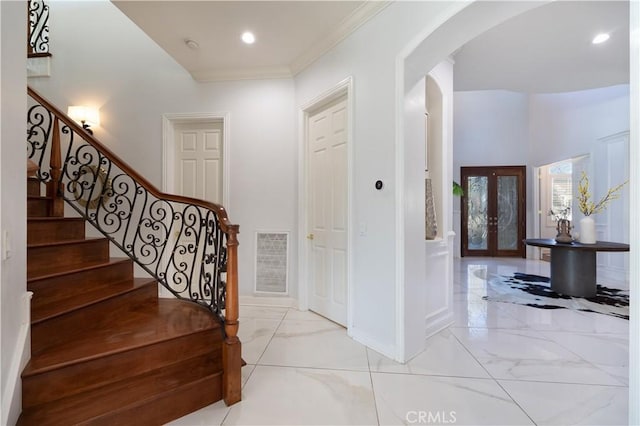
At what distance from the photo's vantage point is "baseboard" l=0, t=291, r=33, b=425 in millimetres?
1238

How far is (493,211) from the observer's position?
7.69 metres

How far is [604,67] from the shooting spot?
3.51 m

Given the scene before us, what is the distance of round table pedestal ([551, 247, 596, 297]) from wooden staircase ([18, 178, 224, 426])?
4628 mm

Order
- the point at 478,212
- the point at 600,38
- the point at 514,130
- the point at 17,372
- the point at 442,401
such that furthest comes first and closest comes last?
1. the point at 478,212
2. the point at 514,130
3. the point at 600,38
4. the point at 442,401
5. the point at 17,372

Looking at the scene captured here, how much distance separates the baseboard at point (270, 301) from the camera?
348cm

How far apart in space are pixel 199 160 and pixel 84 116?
1531 mm

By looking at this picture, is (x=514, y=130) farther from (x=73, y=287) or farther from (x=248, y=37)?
(x=73, y=287)

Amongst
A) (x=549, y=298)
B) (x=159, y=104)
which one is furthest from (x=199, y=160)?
(x=549, y=298)

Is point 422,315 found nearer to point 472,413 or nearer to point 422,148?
point 472,413

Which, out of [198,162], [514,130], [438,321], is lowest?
[438,321]

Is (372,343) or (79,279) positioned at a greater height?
(79,279)

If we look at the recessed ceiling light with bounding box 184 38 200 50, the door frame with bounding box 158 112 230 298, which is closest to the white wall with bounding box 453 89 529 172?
the door frame with bounding box 158 112 230 298

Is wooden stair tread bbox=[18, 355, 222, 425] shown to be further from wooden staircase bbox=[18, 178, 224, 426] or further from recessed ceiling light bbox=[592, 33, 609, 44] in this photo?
recessed ceiling light bbox=[592, 33, 609, 44]

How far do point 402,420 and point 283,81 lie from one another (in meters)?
3.54
